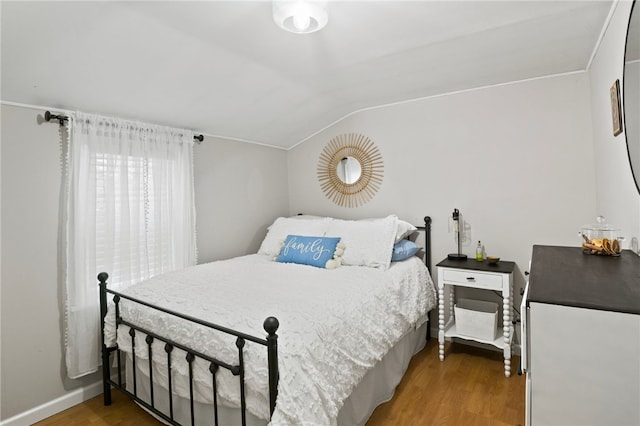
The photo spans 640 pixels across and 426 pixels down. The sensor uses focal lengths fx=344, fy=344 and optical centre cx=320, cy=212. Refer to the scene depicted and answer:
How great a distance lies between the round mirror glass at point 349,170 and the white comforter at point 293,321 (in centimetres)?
118

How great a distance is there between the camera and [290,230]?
3295mm

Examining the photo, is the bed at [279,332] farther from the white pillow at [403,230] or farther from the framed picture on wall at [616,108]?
the framed picture on wall at [616,108]

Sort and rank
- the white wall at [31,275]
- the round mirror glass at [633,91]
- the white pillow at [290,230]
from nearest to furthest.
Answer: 1. the round mirror glass at [633,91]
2. the white wall at [31,275]
3. the white pillow at [290,230]

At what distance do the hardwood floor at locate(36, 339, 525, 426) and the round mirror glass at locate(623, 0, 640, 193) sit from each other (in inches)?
60.7

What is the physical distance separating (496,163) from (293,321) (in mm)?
2227

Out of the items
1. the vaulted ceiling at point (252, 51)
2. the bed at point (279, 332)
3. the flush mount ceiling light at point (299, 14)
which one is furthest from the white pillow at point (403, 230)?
the flush mount ceiling light at point (299, 14)

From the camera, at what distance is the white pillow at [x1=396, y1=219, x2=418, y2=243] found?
2.92 meters

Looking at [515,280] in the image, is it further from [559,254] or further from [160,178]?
[160,178]

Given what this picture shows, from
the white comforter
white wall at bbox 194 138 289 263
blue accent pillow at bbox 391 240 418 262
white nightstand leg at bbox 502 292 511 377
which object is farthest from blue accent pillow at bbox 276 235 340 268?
white nightstand leg at bbox 502 292 511 377

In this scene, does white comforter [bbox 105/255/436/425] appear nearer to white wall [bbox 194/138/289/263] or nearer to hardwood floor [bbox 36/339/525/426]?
hardwood floor [bbox 36/339/525/426]

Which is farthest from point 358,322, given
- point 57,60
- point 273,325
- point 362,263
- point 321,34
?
point 57,60

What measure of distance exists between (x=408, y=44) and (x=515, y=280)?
204 cm

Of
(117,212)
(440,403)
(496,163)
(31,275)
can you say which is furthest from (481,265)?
(31,275)

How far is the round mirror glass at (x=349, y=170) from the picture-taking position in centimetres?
357
